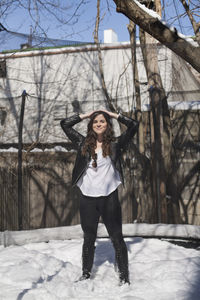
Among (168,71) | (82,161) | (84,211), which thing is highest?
(168,71)

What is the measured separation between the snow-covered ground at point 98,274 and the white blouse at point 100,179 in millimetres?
766

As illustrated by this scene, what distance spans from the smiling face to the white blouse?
18 centimetres

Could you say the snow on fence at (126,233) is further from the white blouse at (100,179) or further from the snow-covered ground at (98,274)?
the white blouse at (100,179)

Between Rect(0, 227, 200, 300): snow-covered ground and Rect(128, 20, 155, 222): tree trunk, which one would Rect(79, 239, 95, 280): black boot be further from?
Rect(128, 20, 155, 222): tree trunk

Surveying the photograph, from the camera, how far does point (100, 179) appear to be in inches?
119

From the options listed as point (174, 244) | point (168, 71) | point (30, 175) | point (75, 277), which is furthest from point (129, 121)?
point (168, 71)

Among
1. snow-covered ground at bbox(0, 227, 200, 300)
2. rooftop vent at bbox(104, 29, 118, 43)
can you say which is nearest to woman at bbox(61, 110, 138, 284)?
snow-covered ground at bbox(0, 227, 200, 300)

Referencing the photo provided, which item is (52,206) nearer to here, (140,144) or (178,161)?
(140,144)

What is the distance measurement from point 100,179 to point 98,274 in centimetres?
96

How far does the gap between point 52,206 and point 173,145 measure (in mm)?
2089

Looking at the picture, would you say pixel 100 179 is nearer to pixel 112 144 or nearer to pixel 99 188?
pixel 99 188

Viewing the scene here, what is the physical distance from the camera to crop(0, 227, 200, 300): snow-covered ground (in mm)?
2707

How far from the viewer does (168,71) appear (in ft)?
23.9

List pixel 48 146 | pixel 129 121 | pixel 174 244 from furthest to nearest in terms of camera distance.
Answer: pixel 48 146
pixel 174 244
pixel 129 121
